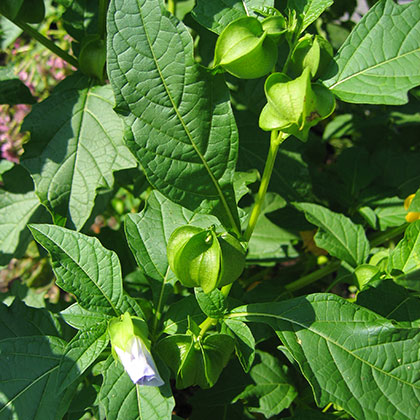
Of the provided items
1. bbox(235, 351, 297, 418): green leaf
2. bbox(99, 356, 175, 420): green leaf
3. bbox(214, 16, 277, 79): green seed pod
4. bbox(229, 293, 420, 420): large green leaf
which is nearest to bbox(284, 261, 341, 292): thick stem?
bbox(235, 351, 297, 418): green leaf

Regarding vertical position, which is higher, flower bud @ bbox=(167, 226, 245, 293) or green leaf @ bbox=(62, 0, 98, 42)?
green leaf @ bbox=(62, 0, 98, 42)

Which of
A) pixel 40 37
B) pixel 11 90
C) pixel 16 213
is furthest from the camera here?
pixel 16 213

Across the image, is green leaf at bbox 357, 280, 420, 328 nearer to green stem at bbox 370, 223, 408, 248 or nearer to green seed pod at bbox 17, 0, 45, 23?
green stem at bbox 370, 223, 408, 248

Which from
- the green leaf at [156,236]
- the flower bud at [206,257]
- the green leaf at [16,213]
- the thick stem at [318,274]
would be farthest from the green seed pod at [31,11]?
the thick stem at [318,274]

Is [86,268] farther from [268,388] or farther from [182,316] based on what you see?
[268,388]

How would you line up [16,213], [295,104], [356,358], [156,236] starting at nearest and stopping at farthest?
[295,104], [356,358], [156,236], [16,213]

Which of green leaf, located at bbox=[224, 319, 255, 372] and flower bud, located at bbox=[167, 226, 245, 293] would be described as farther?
green leaf, located at bbox=[224, 319, 255, 372]

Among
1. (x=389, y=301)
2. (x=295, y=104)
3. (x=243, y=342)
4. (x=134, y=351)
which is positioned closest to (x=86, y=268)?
(x=134, y=351)
